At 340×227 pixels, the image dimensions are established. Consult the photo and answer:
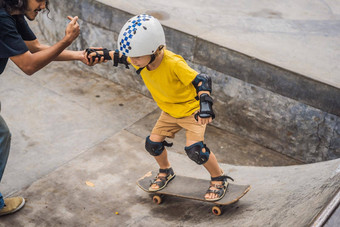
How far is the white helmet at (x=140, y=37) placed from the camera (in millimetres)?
3477

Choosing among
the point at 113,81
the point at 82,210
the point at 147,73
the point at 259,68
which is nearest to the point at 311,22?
the point at 259,68

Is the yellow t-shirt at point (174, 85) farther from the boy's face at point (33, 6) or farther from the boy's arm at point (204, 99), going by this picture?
the boy's face at point (33, 6)

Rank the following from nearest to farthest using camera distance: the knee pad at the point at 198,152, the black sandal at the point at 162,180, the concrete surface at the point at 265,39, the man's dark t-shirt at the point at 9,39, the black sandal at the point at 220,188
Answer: the man's dark t-shirt at the point at 9,39 < the knee pad at the point at 198,152 < the black sandal at the point at 220,188 < the black sandal at the point at 162,180 < the concrete surface at the point at 265,39

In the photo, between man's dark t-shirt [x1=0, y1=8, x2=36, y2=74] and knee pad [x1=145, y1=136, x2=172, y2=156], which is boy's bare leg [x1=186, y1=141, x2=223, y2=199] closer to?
knee pad [x1=145, y1=136, x2=172, y2=156]

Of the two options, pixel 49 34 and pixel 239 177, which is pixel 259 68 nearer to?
pixel 239 177

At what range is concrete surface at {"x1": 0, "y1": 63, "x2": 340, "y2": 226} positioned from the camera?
12.8 feet

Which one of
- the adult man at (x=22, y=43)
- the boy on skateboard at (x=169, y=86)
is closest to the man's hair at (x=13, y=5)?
the adult man at (x=22, y=43)

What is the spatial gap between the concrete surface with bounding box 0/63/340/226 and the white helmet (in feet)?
5.12

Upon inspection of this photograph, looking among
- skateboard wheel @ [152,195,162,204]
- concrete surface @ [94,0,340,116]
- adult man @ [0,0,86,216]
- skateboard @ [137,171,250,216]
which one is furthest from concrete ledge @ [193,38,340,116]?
adult man @ [0,0,86,216]

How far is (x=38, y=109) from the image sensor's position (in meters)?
6.09

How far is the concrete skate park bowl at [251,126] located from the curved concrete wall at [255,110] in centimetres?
1

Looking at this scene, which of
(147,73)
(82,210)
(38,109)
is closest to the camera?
(147,73)

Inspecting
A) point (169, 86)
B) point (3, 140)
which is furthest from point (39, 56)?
point (169, 86)

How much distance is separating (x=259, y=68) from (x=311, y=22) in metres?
2.06
